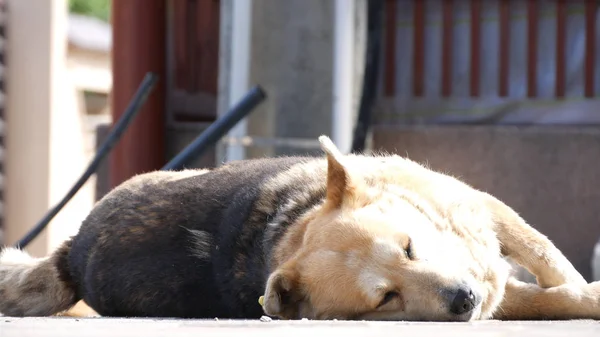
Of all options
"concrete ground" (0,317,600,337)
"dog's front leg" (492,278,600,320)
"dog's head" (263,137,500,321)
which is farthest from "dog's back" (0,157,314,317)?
"dog's front leg" (492,278,600,320)

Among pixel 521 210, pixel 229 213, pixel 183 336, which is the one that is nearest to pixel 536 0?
pixel 521 210

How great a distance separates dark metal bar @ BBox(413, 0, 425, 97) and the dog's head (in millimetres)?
4358

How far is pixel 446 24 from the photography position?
27.9 ft

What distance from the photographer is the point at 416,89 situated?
8617 millimetres

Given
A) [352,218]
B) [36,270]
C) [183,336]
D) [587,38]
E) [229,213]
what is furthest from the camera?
[587,38]

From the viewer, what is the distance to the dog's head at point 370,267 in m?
3.89

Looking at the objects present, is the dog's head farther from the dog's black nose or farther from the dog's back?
the dog's back

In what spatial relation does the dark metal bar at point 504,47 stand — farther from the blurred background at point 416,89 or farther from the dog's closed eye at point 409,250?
the dog's closed eye at point 409,250

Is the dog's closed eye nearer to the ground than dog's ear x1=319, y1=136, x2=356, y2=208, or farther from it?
nearer to the ground

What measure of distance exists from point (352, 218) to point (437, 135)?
441cm

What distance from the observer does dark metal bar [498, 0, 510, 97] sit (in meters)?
8.38

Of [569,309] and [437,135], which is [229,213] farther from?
[437,135]

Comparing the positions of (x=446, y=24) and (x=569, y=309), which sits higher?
(x=446, y=24)

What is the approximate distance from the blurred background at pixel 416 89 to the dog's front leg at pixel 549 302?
3792mm
